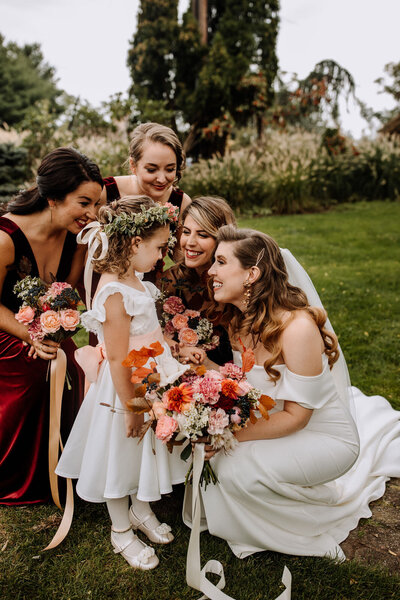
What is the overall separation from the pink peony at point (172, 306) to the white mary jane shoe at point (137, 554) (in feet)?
4.40

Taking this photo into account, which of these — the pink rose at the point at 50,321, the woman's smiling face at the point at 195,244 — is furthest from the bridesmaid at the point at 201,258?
the pink rose at the point at 50,321

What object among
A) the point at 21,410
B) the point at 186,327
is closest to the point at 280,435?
the point at 186,327

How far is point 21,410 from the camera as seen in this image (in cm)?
304

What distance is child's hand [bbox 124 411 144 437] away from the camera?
8.21 ft

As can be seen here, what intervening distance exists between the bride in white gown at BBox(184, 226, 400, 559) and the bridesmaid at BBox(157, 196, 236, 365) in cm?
38

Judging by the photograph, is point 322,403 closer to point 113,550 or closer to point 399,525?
point 399,525

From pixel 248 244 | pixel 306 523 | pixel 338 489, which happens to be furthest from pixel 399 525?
pixel 248 244

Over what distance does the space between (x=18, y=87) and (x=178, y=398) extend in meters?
39.4

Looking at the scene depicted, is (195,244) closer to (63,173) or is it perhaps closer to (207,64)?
(63,173)

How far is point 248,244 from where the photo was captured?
2.70 metres

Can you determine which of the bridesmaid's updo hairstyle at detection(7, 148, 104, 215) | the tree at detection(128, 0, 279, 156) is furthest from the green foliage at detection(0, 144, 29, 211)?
the bridesmaid's updo hairstyle at detection(7, 148, 104, 215)

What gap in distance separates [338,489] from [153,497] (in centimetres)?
123

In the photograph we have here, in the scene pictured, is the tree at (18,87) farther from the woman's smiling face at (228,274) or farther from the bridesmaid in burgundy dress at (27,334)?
the woman's smiling face at (228,274)

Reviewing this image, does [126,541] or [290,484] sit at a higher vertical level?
[290,484]
